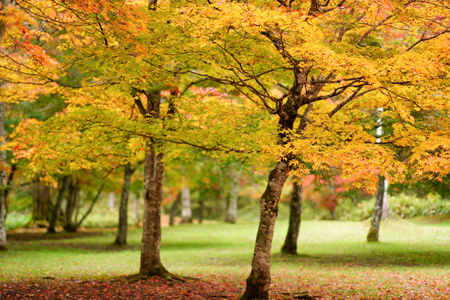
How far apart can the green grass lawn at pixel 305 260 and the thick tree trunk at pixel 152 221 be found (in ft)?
4.36

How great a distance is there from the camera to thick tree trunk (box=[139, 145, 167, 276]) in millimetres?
10297

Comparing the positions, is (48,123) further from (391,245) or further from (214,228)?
(214,228)

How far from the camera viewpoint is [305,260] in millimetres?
14102

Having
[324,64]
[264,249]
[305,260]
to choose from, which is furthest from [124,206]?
[324,64]

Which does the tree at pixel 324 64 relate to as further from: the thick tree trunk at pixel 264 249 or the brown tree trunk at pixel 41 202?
the brown tree trunk at pixel 41 202

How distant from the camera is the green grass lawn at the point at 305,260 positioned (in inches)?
369

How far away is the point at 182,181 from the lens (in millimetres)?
26094

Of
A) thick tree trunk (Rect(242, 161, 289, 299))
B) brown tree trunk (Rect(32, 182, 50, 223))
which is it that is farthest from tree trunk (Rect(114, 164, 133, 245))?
thick tree trunk (Rect(242, 161, 289, 299))

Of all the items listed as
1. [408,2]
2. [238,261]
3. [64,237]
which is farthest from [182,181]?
[408,2]

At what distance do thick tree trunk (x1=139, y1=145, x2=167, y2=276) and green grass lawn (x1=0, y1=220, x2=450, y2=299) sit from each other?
1330 mm

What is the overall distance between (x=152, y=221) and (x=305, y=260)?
615 cm

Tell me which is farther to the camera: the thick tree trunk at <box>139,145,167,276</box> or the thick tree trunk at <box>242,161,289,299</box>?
the thick tree trunk at <box>139,145,167,276</box>

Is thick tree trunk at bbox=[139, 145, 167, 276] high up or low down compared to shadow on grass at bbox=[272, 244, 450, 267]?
up

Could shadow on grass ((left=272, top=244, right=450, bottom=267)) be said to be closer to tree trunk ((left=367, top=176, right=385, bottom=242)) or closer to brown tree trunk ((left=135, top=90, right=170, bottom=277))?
tree trunk ((left=367, top=176, right=385, bottom=242))
